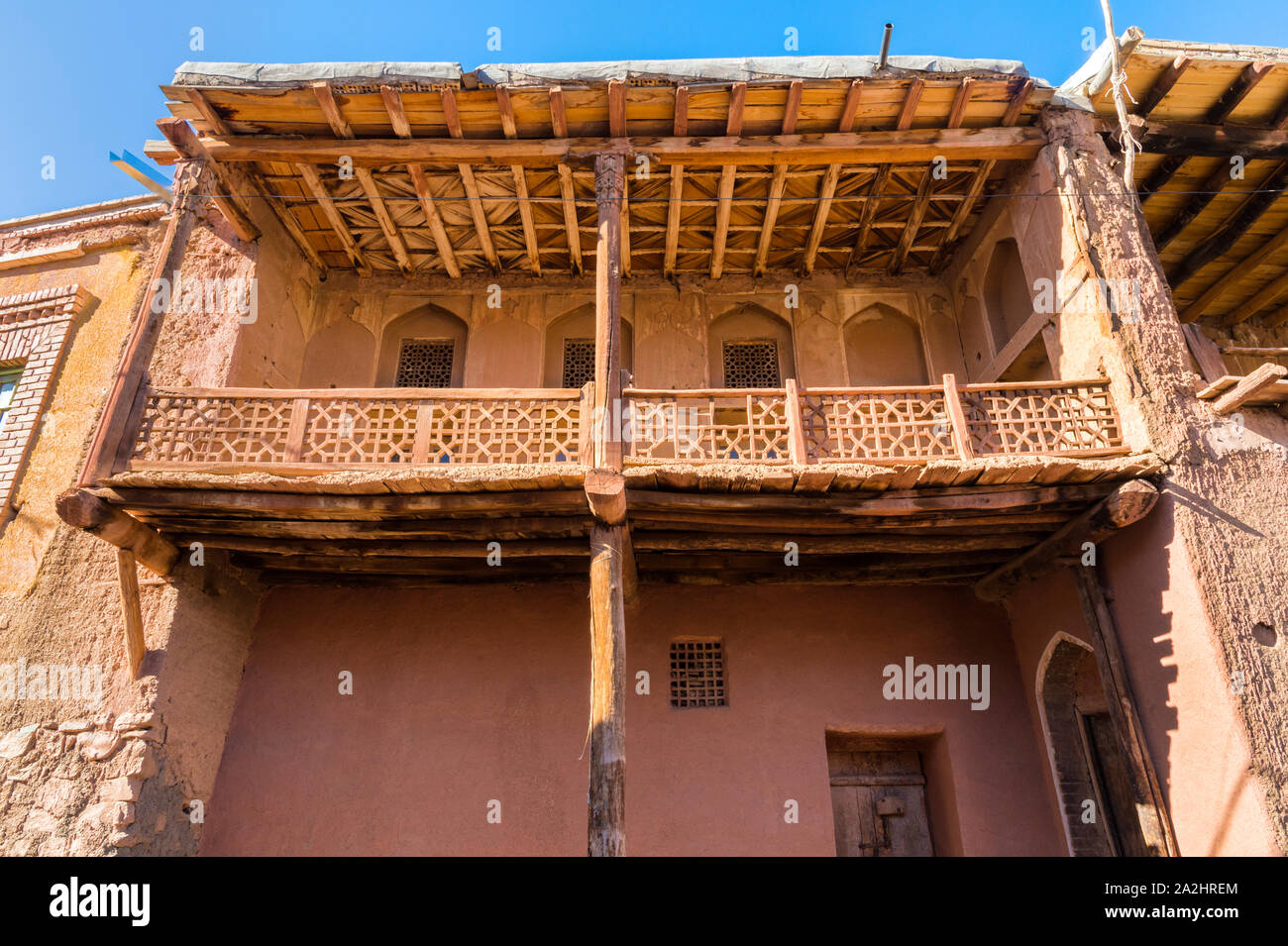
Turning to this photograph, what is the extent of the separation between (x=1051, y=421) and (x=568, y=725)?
5.14 metres

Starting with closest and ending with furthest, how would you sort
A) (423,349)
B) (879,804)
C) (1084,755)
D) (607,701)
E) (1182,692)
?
1. (607,701)
2. (1182,692)
3. (1084,755)
4. (879,804)
5. (423,349)

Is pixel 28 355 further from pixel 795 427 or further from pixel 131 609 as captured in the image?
pixel 795 427

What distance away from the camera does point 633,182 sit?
8.79 metres

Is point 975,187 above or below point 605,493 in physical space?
above

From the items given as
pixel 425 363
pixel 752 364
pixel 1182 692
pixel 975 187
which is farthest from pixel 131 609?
pixel 975 187

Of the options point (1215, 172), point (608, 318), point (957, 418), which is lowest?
point (957, 418)

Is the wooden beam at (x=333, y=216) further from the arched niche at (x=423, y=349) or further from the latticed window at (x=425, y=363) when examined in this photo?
the latticed window at (x=425, y=363)

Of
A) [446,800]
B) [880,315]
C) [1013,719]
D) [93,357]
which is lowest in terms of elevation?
[446,800]

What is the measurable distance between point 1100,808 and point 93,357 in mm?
10868

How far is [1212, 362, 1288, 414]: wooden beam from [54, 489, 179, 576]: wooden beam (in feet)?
29.5

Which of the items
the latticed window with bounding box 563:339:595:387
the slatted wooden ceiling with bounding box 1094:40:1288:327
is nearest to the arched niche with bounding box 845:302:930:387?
the slatted wooden ceiling with bounding box 1094:40:1288:327

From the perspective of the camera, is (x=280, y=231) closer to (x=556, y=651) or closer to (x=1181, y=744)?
(x=556, y=651)

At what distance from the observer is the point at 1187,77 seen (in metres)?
7.98

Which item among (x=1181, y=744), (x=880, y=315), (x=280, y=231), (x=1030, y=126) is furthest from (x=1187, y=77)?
(x=280, y=231)
